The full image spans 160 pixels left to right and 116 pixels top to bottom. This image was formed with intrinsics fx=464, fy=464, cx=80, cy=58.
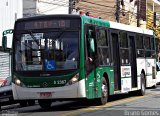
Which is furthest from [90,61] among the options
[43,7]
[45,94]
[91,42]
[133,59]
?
[43,7]

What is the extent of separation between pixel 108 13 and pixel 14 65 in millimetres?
39240

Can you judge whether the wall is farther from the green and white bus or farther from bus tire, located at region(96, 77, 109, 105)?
bus tire, located at region(96, 77, 109, 105)

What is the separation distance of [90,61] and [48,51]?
1.45 metres

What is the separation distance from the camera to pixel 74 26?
15.0 m

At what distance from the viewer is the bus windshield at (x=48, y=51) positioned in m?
14.7

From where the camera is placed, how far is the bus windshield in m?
14.7

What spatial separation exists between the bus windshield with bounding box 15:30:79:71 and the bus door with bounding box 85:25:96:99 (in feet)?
1.59

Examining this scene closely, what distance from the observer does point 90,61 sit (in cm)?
1531

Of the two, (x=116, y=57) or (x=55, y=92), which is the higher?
(x=116, y=57)

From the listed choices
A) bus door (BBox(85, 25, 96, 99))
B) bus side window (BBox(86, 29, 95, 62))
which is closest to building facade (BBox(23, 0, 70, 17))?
bus side window (BBox(86, 29, 95, 62))

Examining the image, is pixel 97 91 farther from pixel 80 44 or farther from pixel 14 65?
pixel 14 65

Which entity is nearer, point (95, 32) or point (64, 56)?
point (64, 56)

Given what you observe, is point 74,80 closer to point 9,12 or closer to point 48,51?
point 48,51

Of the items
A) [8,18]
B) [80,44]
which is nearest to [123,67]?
[80,44]
